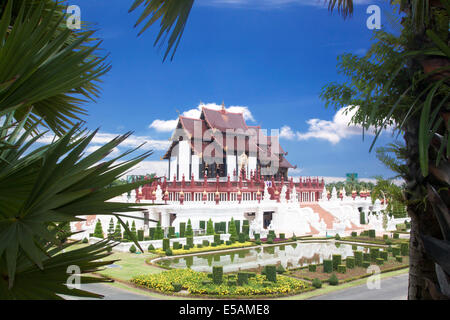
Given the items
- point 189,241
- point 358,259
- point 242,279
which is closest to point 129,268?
point 189,241

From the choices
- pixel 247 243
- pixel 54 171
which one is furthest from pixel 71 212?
pixel 247 243

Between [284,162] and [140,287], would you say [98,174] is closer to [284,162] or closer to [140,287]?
[140,287]

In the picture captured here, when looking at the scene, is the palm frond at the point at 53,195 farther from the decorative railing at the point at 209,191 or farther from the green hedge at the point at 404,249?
the decorative railing at the point at 209,191

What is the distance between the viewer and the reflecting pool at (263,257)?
11.3 metres

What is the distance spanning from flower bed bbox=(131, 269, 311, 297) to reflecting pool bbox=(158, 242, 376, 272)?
1.70 metres

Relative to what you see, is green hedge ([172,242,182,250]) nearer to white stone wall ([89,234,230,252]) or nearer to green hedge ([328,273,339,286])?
white stone wall ([89,234,230,252])

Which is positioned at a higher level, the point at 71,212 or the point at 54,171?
the point at 54,171

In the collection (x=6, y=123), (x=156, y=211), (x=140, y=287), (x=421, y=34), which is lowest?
(x=140, y=287)

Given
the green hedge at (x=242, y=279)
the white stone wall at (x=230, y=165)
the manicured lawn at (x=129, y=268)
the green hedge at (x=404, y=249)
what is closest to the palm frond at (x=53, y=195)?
the green hedge at (x=242, y=279)

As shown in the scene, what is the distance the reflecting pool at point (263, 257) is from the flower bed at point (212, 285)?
67.0 inches

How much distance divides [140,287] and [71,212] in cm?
794

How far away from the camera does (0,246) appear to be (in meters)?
1.12

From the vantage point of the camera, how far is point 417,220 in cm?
275

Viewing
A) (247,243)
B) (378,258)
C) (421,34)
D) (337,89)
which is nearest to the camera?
(421,34)
